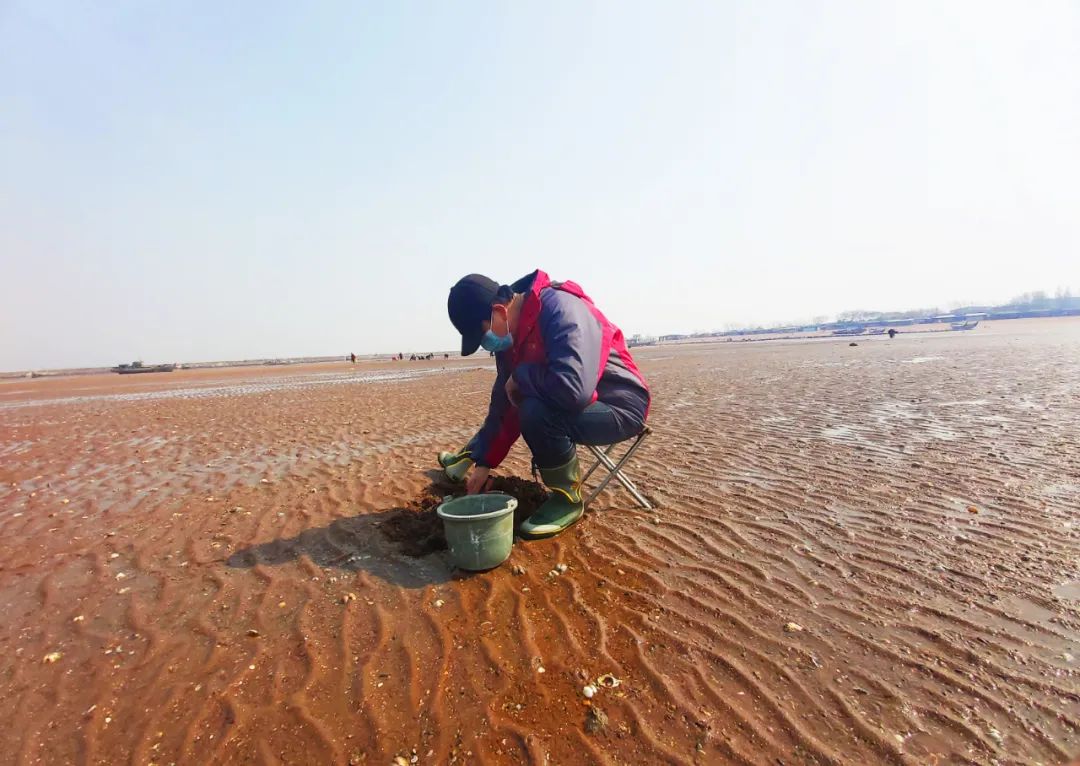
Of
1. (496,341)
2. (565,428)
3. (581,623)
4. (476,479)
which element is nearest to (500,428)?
(476,479)

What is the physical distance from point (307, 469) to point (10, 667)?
4.70 metres

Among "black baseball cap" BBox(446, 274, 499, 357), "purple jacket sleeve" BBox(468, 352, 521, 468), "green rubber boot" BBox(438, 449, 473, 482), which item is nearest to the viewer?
"black baseball cap" BBox(446, 274, 499, 357)

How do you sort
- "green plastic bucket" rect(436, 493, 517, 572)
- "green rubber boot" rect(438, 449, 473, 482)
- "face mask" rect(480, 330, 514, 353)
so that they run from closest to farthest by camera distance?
"green plastic bucket" rect(436, 493, 517, 572) < "face mask" rect(480, 330, 514, 353) < "green rubber boot" rect(438, 449, 473, 482)

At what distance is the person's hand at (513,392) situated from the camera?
3926 millimetres

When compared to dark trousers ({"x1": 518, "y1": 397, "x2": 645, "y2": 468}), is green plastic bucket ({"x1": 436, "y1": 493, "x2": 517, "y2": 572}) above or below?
below

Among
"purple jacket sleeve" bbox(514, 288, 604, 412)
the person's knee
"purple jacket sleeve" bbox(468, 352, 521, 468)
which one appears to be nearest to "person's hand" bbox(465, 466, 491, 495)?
"purple jacket sleeve" bbox(468, 352, 521, 468)

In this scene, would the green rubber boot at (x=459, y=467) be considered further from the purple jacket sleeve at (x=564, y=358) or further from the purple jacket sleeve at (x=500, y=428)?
→ the purple jacket sleeve at (x=564, y=358)

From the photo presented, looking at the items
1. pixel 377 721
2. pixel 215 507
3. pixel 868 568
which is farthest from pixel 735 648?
pixel 215 507

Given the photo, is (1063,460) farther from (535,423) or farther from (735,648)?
(535,423)

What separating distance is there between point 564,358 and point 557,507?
1533mm

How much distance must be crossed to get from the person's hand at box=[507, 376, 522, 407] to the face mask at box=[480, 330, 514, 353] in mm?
267

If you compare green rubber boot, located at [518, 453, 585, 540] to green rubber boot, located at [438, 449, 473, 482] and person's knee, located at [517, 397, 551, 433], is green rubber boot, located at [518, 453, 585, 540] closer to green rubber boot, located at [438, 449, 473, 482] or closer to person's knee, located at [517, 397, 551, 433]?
person's knee, located at [517, 397, 551, 433]

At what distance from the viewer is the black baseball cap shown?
3.80 meters

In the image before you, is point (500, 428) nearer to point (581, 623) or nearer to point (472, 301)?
point (472, 301)
